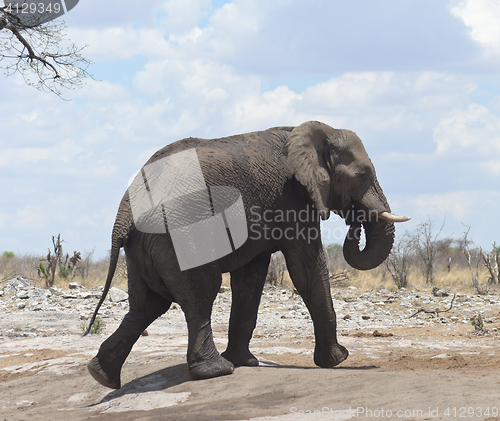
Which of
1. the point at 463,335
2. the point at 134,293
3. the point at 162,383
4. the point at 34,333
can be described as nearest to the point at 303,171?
the point at 134,293

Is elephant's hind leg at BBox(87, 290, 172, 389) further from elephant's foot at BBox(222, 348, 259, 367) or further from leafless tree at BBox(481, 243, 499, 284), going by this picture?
leafless tree at BBox(481, 243, 499, 284)

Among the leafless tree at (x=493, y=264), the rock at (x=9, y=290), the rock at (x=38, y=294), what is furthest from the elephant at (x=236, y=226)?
the leafless tree at (x=493, y=264)

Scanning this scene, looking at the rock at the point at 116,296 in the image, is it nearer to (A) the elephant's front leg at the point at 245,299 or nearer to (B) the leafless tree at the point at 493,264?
(A) the elephant's front leg at the point at 245,299

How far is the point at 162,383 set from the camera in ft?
21.6

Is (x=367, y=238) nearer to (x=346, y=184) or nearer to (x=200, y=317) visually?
(x=346, y=184)

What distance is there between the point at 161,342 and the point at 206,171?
519 centimetres

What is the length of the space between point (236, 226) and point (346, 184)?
1.70m

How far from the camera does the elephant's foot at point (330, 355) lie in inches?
281

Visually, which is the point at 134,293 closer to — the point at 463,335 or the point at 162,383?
the point at 162,383

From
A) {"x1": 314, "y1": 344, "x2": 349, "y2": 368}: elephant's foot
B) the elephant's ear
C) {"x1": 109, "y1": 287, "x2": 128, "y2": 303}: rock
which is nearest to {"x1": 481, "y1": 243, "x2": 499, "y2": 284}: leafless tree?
{"x1": 109, "y1": 287, "x2": 128, "y2": 303}: rock

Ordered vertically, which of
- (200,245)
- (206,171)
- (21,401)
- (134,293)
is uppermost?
(206,171)

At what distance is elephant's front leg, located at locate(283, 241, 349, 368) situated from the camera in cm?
685

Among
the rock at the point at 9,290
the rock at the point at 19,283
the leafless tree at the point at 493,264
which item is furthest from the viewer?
the leafless tree at the point at 493,264

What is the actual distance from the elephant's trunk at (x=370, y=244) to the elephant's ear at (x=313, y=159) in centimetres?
74
